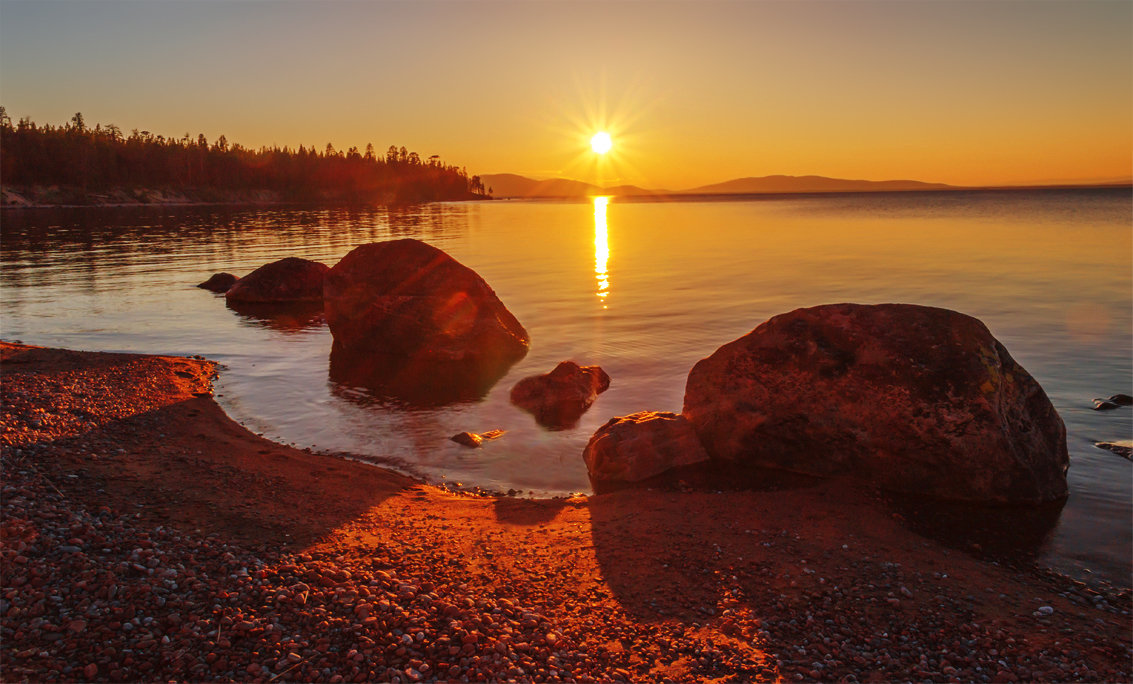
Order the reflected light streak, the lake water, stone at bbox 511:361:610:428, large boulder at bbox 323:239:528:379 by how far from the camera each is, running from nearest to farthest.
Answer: the lake water, stone at bbox 511:361:610:428, large boulder at bbox 323:239:528:379, the reflected light streak

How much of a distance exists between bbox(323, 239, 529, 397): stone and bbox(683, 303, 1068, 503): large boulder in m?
8.05

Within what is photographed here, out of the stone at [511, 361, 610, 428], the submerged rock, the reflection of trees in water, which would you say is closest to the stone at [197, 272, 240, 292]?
the reflection of trees in water

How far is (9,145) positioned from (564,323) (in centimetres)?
14569

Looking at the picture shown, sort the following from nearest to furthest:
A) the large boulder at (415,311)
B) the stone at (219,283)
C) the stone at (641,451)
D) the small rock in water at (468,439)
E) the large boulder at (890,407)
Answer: the large boulder at (890,407)
the stone at (641,451)
the small rock in water at (468,439)
the large boulder at (415,311)
the stone at (219,283)

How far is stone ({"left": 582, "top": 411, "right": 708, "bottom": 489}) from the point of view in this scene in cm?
1027

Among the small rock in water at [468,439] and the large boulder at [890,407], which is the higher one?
the large boulder at [890,407]

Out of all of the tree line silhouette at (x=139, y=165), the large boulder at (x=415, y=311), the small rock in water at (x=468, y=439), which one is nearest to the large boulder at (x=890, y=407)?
the small rock in water at (x=468, y=439)

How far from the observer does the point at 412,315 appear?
18109 mm

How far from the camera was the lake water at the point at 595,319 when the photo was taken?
11461 mm

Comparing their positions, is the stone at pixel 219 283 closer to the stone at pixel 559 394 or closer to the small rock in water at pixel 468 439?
the stone at pixel 559 394

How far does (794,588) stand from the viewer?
22.0ft

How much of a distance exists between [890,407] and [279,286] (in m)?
23.7

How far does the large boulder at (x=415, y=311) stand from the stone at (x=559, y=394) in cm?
324

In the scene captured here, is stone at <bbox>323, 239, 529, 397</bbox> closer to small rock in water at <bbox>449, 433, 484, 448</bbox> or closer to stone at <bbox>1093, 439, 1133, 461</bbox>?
small rock in water at <bbox>449, 433, 484, 448</bbox>
